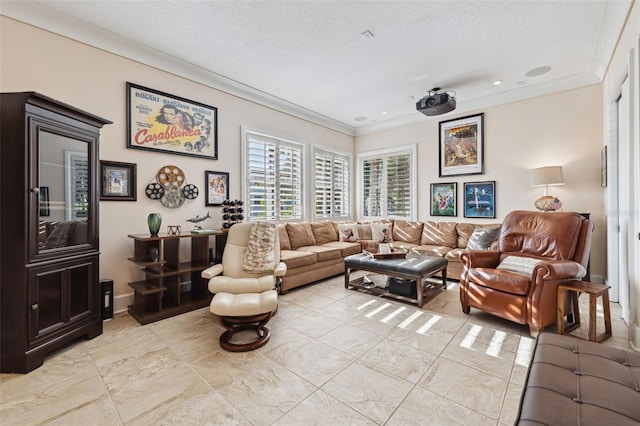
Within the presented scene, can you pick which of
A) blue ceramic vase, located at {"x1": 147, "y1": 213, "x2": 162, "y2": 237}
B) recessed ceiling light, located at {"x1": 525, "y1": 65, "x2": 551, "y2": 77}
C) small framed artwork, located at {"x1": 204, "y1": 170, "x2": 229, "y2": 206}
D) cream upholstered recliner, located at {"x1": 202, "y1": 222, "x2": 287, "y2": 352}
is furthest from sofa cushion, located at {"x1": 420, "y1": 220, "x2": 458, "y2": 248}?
blue ceramic vase, located at {"x1": 147, "y1": 213, "x2": 162, "y2": 237}

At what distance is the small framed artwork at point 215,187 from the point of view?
13.4ft

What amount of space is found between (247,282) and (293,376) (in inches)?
44.7

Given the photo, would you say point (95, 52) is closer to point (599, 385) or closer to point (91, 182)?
point (91, 182)

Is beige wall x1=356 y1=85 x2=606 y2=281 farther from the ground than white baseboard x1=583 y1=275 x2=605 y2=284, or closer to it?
farther from the ground

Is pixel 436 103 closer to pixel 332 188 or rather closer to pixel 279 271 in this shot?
pixel 332 188

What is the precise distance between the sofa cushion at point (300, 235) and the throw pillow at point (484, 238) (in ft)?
8.61

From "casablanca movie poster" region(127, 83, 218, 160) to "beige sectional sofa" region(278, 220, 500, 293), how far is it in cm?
182

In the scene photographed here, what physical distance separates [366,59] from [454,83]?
1668mm

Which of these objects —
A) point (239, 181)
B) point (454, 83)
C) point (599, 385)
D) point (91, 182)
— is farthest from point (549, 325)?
point (91, 182)

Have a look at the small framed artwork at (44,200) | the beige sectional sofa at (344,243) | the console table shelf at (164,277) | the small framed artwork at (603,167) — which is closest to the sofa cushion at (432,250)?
the beige sectional sofa at (344,243)

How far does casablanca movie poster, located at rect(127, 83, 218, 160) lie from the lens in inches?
133

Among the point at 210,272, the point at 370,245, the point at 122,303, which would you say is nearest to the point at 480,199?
the point at 370,245

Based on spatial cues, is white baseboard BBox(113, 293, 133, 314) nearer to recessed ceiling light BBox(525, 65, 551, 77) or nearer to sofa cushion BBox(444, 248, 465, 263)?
sofa cushion BBox(444, 248, 465, 263)

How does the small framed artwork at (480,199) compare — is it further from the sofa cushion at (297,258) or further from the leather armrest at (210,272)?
the leather armrest at (210,272)
